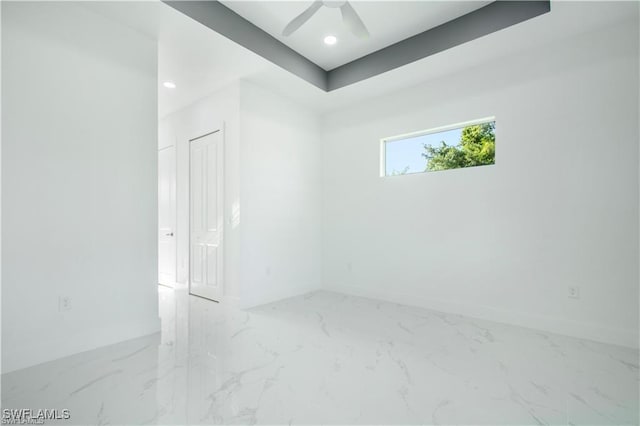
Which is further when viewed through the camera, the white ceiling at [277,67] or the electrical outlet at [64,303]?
the white ceiling at [277,67]

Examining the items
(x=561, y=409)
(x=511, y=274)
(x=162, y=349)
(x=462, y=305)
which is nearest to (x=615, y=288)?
(x=511, y=274)

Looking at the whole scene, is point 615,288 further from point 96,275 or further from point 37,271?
point 37,271

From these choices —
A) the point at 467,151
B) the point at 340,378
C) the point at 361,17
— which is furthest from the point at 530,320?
the point at 361,17

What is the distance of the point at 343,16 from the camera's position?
2.47 m

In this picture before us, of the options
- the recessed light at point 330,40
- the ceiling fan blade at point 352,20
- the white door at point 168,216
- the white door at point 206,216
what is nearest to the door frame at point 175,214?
A: the white door at point 168,216

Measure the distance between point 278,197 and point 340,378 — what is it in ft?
8.55

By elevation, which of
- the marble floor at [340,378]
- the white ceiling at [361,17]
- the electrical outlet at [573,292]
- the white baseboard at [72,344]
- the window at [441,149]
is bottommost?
the marble floor at [340,378]

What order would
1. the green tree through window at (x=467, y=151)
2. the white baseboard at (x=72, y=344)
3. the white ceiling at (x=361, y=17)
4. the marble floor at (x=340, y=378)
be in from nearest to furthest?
the marble floor at (x=340, y=378)
the white baseboard at (x=72, y=344)
the white ceiling at (x=361, y=17)
the green tree through window at (x=467, y=151)

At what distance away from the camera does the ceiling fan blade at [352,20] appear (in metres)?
2.40

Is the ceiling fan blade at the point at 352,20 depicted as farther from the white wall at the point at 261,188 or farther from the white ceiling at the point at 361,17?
the white wall at the point at 261,188

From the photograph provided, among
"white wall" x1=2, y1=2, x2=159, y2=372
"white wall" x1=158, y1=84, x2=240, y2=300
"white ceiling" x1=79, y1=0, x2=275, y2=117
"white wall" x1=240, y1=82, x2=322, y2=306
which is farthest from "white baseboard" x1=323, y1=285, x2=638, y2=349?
"white ceiling" x1=79, y1=0, x2=275, y2=117

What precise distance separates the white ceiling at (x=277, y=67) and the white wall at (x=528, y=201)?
0.18 m

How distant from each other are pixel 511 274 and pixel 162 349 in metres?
3.36

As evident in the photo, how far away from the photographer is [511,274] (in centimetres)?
319
